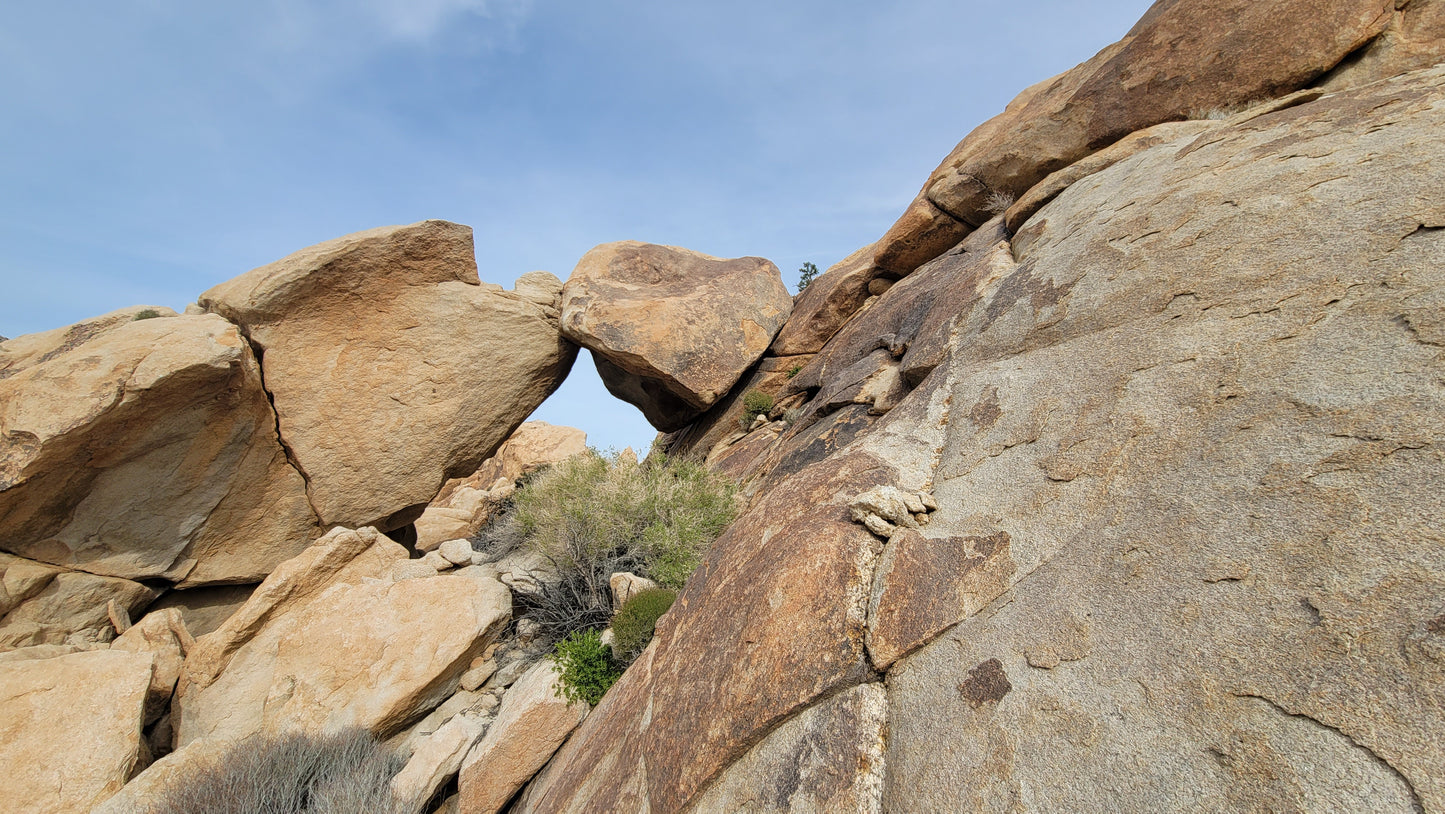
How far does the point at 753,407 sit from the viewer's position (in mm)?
11688

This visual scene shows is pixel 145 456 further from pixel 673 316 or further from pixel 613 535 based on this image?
pixel 673 316

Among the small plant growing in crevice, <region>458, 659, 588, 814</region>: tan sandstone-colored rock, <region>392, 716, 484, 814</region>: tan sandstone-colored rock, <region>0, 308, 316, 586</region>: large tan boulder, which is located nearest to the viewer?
<region>458, 659, 588, 814</region>: tan sandstone-colored rock

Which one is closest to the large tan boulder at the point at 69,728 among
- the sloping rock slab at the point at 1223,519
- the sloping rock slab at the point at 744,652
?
the sloping rock slab at the point at 744,652

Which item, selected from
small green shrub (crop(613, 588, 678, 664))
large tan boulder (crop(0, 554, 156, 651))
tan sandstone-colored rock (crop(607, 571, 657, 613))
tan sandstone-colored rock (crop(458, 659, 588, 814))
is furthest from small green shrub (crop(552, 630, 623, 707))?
large tan boulder (crop(0, 554, 156, 651))

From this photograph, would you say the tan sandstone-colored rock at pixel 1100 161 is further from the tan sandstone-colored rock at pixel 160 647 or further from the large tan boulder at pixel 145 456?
the tan sandstone-colored rock at pixel 160 647

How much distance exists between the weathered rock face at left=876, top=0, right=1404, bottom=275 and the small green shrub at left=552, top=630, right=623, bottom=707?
8844mm

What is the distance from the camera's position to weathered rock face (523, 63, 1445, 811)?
Answer: 215 cm

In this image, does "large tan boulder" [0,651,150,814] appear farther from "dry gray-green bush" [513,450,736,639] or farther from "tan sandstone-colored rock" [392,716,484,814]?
"dry gray-green bush" [513,450,736,639]

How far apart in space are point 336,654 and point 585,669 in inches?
127

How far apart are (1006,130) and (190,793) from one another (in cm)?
1372

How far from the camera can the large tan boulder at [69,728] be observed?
5.95 meters

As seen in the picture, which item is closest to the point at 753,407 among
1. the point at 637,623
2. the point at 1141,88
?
the point at 637,623

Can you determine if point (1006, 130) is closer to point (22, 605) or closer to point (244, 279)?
point (244, 279)

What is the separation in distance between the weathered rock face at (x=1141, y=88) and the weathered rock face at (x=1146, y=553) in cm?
269
